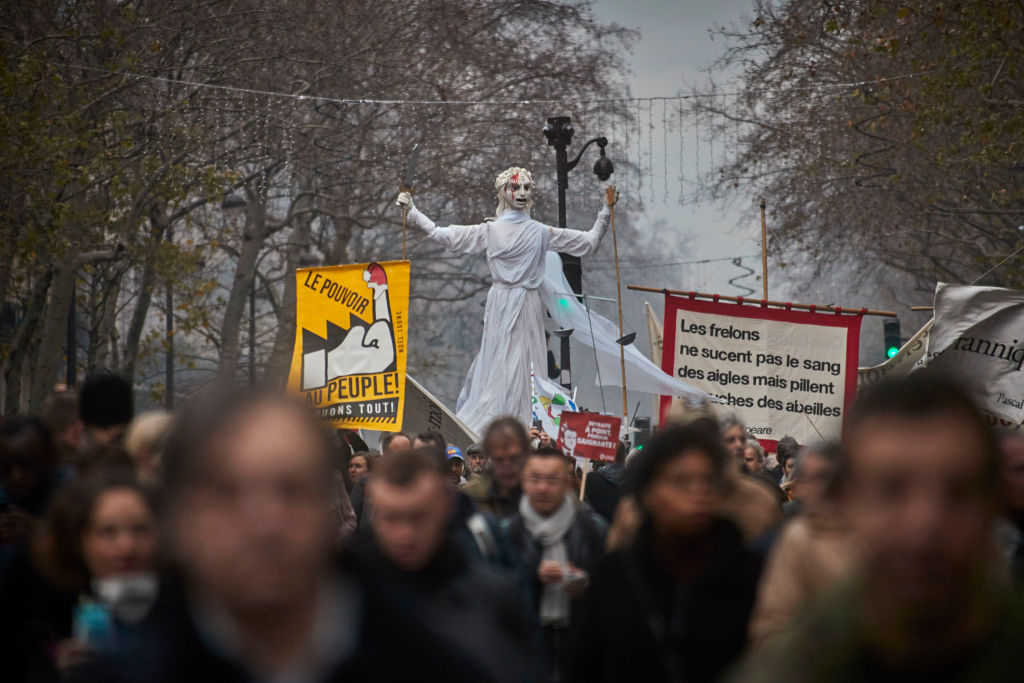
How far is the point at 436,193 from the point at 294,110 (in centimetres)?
461

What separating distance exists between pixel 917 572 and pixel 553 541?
3.60 meters

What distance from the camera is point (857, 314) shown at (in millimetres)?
12648

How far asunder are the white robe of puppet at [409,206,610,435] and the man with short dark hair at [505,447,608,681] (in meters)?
9.39

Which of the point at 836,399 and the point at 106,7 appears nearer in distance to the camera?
the point at 836,399

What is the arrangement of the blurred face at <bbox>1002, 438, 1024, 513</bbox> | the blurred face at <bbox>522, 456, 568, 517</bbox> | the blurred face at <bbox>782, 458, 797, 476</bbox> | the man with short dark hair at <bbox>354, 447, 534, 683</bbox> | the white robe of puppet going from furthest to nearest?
the white robe of puppet
the blurred face at <bbox>782, 458, 797, 476</bbox>
the blurred face at <bbox>522, 456, 568, 517</bbox>
the blurred face at <bbox>1002, 438, 1024, 513</bbox>
the man with short dark hair at <bbox>354, 447, 534, 683</bbox>

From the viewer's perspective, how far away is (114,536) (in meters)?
3.55

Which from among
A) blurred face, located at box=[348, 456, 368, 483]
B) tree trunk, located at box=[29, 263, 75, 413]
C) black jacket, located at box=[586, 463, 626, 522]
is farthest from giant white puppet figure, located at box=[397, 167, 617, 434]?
tree trunk, located at box=[29, 263, 75, 413]

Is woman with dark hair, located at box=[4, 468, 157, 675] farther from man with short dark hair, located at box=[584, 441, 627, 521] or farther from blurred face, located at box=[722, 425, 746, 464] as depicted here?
man with short dark hair, located at box=[584, 441, 627, 521]

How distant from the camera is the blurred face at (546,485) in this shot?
489 centimetres

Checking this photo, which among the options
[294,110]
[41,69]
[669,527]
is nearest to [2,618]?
[669,527]

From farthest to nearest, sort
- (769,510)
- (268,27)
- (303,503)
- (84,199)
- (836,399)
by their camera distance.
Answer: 1. (268,27)
2. (84,199)
3. (836,399)
4. (769,510)
5. (303,503)

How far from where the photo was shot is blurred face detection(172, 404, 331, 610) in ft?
4.40

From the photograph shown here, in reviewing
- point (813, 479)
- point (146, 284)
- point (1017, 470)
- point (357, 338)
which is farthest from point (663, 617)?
point (146, 284)

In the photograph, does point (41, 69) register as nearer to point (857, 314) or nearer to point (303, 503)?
point (857, 314)
